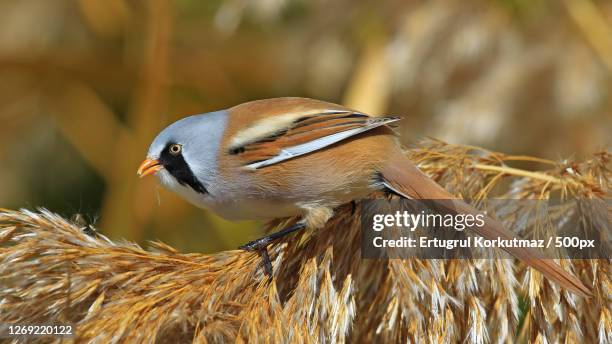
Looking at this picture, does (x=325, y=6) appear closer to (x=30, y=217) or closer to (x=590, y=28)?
(x=590, y=28)

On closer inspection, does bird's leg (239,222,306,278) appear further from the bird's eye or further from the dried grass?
the bird's eye

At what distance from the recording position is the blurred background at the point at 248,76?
448 cm

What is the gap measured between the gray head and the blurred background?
1.16 m

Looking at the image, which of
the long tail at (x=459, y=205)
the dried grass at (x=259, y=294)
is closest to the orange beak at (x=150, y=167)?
the dried grass at (x=259, y=294)

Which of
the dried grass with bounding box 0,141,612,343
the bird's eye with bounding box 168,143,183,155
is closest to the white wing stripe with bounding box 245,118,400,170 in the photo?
the bird's eye with bounding box 168,143,183,155

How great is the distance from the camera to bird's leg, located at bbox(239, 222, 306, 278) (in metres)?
2.74

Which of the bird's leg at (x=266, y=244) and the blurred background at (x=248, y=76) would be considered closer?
the bird's leg at (x=266, y=244)

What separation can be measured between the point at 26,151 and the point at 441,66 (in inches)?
107

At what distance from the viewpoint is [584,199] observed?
2.81 m

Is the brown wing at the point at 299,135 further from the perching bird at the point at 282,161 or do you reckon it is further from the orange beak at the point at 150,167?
the orange beak at the point at 150,167

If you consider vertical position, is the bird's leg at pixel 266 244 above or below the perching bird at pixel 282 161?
below

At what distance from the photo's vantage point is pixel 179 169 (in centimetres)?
315

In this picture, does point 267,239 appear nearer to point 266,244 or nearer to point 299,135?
point 266,244

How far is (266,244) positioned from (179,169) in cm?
50
